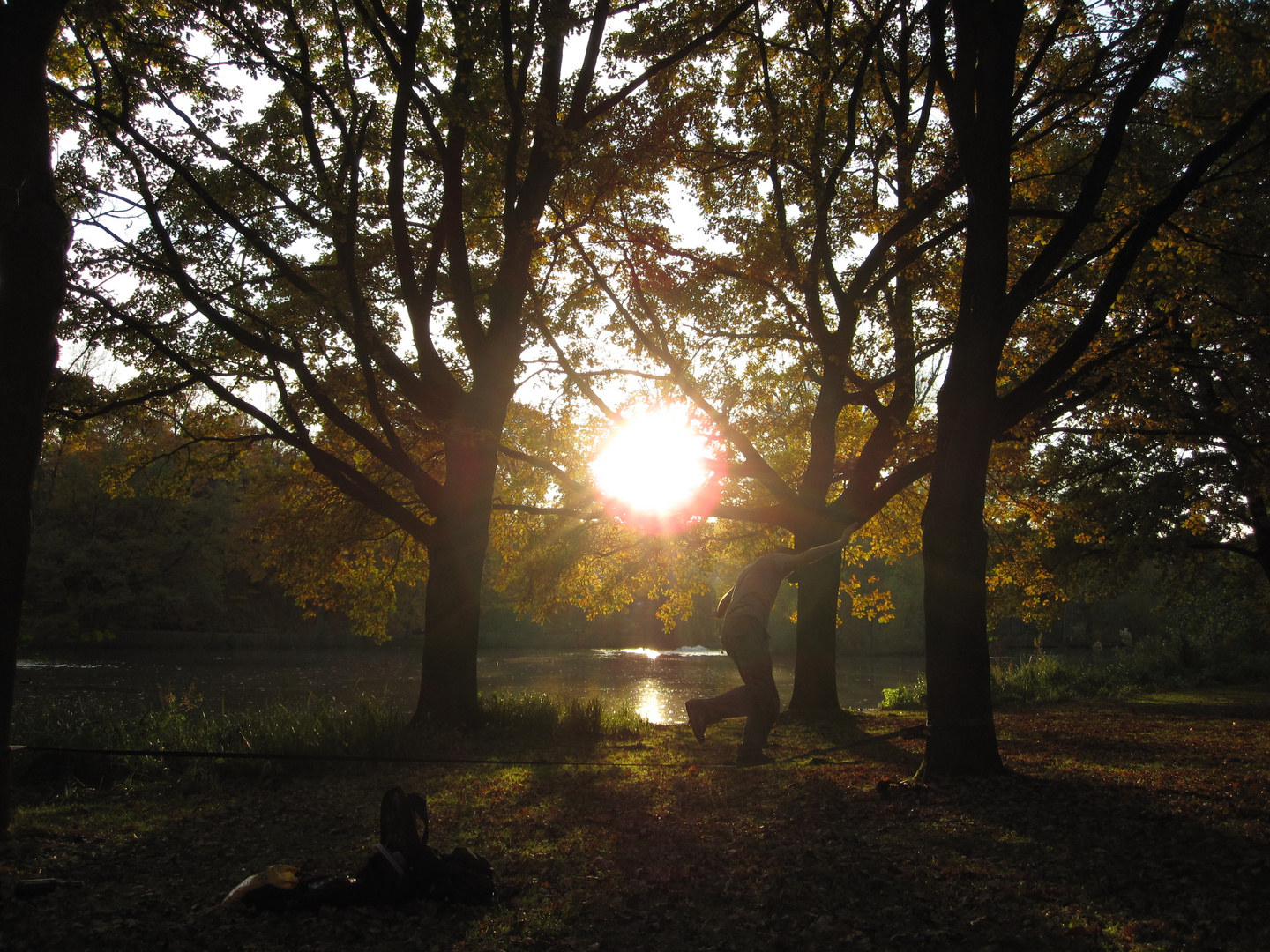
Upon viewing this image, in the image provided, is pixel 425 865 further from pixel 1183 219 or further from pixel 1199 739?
pixel 1183 219

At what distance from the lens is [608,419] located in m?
16.0

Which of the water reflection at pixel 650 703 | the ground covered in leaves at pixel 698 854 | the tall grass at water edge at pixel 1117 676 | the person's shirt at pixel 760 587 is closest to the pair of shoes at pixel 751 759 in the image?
the ground covered in leaves at pixel 698 854

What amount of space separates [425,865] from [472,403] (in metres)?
7.62

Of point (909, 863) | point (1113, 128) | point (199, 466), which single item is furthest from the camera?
point (199, 466)

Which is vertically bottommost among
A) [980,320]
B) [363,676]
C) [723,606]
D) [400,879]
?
[363,676]

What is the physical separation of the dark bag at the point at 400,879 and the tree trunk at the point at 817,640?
10109mm

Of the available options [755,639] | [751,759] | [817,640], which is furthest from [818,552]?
[817,640]

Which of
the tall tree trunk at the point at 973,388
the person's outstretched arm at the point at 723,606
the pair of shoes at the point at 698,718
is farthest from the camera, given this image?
the pair of shoes at the point at 698,718

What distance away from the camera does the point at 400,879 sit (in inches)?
153

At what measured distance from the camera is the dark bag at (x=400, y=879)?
3.79 meters

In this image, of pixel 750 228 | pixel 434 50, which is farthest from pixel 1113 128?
pixel 434 50

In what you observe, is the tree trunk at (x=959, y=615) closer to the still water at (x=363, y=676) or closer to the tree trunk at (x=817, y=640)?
the tree trunk at (x=817, y=640)

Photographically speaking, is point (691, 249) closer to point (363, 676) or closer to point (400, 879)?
point (400, 879)

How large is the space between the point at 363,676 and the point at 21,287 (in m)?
23.7
